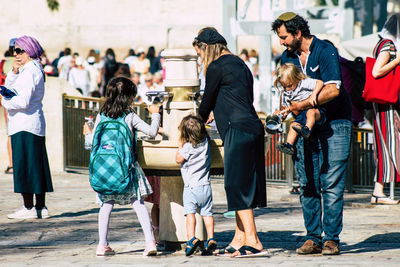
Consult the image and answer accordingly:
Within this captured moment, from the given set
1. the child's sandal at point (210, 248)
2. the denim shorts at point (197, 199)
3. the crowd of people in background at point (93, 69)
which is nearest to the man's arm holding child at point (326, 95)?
the denim shorts at point (197, 199)

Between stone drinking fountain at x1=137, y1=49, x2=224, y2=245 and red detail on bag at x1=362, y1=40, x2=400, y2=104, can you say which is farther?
red detail on bag at x1=362, y1=40, x2=400, y2=104

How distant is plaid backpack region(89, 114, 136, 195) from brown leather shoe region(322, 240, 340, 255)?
1.58 metres

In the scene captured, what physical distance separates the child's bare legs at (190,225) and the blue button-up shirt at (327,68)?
1310 millimetres

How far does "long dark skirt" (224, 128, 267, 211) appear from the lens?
22.7ft

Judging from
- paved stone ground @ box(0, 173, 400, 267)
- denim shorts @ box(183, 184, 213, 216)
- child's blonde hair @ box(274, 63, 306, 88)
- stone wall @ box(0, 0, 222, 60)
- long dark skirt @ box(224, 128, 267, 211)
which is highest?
stone wall @ box(0, 0, 222, 60)

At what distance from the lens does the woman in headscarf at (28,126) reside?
9445 millimetres

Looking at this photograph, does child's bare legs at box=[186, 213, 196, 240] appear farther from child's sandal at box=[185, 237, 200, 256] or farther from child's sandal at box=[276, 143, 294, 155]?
child's sandal at box=[276, 143, 294, 155]

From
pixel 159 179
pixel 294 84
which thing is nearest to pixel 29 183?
pixel 159 179

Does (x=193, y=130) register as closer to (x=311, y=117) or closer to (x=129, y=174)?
(x=129, y=174)

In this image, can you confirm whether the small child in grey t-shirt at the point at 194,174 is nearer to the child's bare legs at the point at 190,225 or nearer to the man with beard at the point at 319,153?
the child's bare legs at the point at 190,225

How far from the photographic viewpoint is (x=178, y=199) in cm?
753

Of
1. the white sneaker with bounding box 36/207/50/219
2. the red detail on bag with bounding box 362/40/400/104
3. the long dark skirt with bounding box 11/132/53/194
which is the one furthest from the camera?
the red detail on bag with bounding box 362/40/400/104

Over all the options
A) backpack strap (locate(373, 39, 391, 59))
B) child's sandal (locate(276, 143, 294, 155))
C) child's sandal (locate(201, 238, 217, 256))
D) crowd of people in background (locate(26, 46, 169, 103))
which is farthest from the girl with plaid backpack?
crowd of people in background (locate(26, 46, 169, 103))

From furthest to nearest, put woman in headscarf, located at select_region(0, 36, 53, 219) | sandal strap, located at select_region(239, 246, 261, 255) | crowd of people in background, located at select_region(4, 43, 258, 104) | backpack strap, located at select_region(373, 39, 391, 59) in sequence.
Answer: crowd of people in background, located at select_region(4, 43, 258, 104), backpack strap, located at select_region(373, 39, 391, 59), woman in headscarf, located at select_region(0, 36, 53, 219), sandal strap, located at select_region(239, 246, 261, 255)
